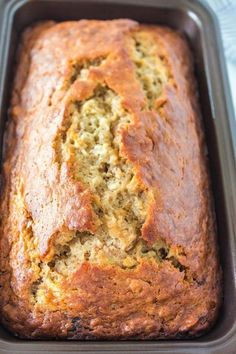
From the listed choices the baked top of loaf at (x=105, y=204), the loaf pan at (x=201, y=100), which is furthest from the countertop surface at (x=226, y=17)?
the baked top of loaf at (x=105, y=204)

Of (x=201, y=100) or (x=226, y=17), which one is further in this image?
(x=226, y=17)

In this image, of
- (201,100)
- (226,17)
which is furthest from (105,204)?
(226,17)

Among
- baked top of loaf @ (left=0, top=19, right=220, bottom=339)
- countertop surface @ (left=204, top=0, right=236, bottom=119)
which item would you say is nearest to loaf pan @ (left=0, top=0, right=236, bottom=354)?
baked top of loaf @ (left=0, top=19, right=220, bottom=339)

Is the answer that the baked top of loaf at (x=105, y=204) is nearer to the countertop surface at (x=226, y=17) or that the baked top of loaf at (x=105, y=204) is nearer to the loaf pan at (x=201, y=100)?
the loaf pan at (x=201, y=100)

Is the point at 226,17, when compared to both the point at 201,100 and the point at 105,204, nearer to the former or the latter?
the point at 201,100

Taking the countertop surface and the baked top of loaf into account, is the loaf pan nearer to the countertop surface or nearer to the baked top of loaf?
the baked top of loaf

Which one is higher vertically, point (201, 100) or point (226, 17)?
point (226, 17)

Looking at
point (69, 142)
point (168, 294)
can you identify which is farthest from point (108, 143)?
point (168, 294)
